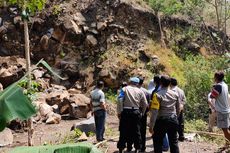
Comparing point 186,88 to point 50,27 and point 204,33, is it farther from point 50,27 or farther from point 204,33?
point 50,27

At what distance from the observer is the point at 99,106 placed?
763 centimetres

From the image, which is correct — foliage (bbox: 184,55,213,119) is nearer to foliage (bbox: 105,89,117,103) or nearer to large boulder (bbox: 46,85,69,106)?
foliage (bbox: 105,89,117,103)

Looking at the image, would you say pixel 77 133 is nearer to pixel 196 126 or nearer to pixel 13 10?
pixel 196 126

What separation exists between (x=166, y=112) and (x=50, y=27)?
408 inches

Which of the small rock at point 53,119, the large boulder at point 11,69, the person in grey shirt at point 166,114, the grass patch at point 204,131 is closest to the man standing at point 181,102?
the grass patch at point 204,131

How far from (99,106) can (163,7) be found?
8.58 meters

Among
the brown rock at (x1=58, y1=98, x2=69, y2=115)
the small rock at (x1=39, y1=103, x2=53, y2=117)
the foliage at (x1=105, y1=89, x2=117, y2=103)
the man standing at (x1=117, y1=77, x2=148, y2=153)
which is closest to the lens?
the man standing at (x1=117, y1=77, x2=148, y2=153)

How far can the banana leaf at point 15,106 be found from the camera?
1724 millimetres

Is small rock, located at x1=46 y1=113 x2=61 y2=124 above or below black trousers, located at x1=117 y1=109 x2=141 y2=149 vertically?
below

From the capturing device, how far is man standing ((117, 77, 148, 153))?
21.7 feet

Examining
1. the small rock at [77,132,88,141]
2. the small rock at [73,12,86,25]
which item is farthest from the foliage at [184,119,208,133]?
the small rock at [73,12,86,25]

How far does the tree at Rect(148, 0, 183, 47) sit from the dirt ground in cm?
477

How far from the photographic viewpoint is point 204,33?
15.9 m

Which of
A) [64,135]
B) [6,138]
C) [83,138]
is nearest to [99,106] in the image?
[83,138]
